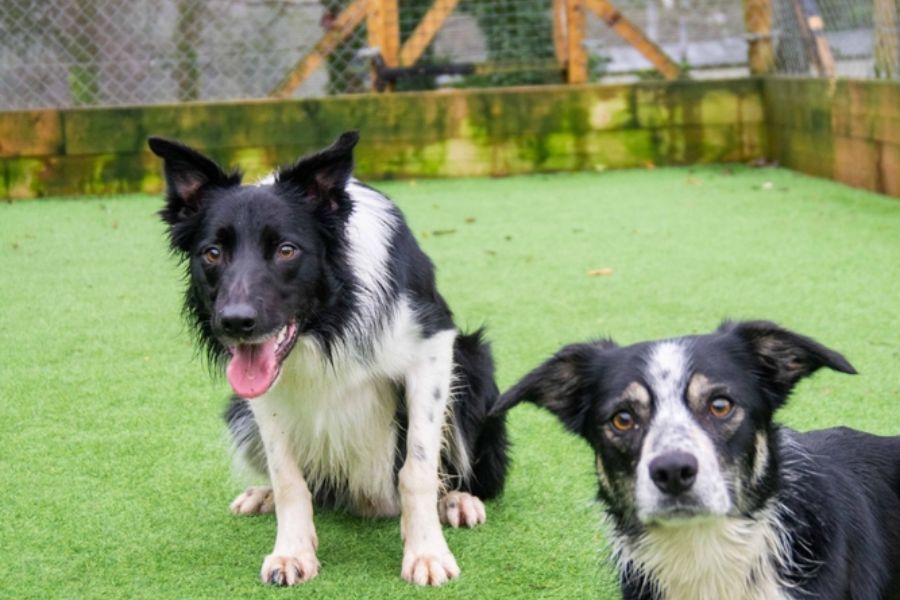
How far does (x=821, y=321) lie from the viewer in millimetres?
5762

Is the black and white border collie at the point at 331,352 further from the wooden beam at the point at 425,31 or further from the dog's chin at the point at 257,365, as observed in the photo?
the wooden beam at the point at 425,31

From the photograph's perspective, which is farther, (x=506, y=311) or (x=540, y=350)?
(x=506, y=311)

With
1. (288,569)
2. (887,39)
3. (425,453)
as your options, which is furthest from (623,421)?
(887,39)

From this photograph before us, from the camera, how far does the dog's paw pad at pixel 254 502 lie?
4055 mm

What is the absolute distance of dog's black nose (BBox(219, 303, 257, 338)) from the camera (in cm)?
330

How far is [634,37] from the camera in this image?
11555 mm

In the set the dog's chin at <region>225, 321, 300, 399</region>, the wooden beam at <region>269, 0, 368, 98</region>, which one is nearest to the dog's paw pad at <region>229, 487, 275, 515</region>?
the dog's chin at <region>225, 321, 300, 399</region>

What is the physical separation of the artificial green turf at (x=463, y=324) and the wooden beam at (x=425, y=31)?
1.21 m

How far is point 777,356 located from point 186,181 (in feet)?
5.56

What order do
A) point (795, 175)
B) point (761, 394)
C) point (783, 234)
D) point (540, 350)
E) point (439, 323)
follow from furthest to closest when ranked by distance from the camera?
point (795, 175), point (783, 234), point (540, 350), point (439, 323), point (761, 394)

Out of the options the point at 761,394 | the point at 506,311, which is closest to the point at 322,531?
the point at 761,394

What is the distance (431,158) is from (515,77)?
1.69 m

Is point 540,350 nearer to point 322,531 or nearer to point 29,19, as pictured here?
point 322,531

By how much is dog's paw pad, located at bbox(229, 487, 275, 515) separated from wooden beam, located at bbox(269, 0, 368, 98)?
7548 mm
